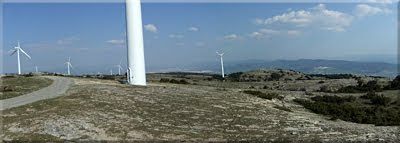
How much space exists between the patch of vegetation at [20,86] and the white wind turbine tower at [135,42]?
7.68 m

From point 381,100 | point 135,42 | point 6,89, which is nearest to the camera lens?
point 6,89

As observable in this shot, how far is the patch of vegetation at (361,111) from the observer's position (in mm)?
36188

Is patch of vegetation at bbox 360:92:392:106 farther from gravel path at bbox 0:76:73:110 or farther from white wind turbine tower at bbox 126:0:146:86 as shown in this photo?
gravel path at bbox 0:76:73:110

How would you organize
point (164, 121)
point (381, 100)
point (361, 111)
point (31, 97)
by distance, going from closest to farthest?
point (164, 121), point (31, 97), point (361, 111), point (381, 100)

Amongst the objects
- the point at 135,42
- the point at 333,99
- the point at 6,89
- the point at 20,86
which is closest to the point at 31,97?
the point at 6,89

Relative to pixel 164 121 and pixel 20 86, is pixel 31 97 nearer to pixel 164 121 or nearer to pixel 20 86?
pixel 20 86

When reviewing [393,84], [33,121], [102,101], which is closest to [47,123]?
[33,121]

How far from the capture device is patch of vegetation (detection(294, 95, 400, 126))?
36.2 meters

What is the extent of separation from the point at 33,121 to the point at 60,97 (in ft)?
24.3

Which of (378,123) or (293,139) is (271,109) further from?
(293,139)

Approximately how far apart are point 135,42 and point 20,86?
1064cm

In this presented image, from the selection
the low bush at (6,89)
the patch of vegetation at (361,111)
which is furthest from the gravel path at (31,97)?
the patch of vegetation at (361,111)

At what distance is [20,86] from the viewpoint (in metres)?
43.9

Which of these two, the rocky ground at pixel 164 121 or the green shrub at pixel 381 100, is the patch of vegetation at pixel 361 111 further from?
the rocky ground at pixel 164 121
